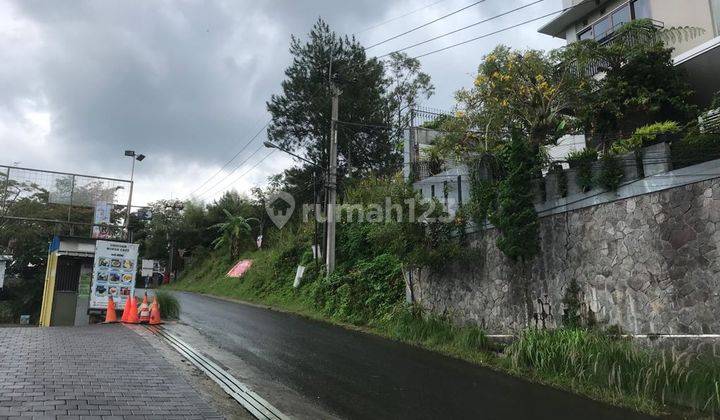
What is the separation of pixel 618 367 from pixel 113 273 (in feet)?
45.9

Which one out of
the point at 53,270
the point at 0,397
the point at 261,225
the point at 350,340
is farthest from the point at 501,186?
the point at 261,225

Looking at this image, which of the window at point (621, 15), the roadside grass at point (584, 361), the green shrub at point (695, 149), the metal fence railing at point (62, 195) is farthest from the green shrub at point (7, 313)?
the window at point (621, 15)

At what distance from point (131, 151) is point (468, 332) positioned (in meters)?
13.5

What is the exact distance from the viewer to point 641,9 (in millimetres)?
18609

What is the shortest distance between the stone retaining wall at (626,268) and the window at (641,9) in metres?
11.3

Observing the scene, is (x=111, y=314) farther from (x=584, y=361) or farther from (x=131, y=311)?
(x=584, y=361)

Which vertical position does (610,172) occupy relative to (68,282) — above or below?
above

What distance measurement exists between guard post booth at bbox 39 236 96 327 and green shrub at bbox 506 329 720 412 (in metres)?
13.0

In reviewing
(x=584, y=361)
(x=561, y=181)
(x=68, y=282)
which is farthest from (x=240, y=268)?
(x=584, y=361)

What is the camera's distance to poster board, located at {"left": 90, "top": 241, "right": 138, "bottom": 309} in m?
15.4

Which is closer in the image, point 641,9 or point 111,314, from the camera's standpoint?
point 111,314

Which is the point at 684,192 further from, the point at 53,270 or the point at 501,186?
the point at 53,270

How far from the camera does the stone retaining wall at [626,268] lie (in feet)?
28.2

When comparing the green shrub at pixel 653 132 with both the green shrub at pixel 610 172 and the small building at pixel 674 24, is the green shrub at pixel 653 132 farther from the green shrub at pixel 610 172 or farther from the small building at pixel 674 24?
the small building at pixel 674 24
